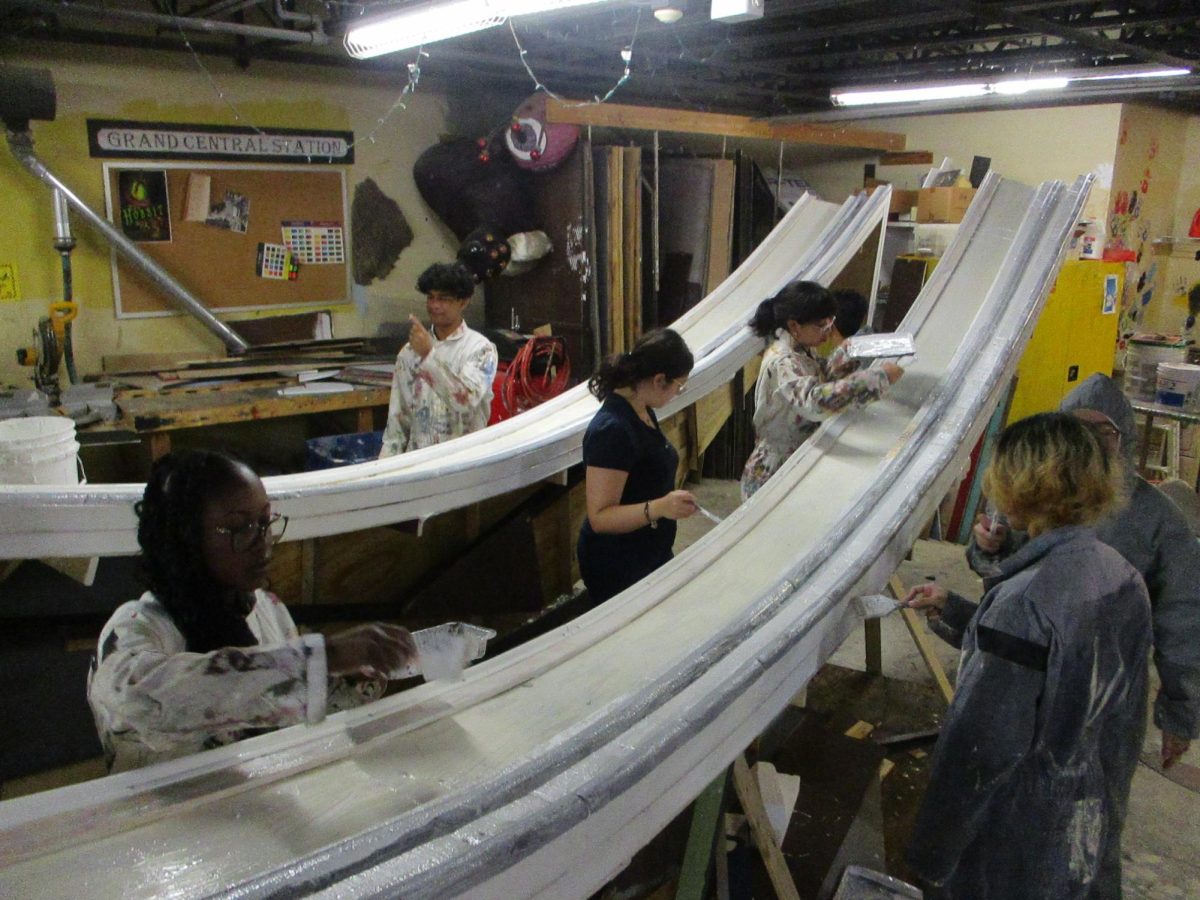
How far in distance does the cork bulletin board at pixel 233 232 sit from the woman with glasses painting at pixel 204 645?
359 cm

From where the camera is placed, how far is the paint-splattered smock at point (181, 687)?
3.21 ft

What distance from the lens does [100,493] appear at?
1.83m

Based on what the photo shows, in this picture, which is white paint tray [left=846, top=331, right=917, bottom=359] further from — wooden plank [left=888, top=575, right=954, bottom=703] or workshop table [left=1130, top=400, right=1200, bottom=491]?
workshop table [left=1130, top=400, right=1200, bottom=491]

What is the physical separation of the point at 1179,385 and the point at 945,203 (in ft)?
5.90

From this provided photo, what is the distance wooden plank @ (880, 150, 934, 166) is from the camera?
22.2ft

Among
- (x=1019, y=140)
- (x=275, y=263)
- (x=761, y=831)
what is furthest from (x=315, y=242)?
(x=1019, y=140)

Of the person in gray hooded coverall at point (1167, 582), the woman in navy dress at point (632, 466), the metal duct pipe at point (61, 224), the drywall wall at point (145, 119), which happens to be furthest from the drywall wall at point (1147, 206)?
the metal duct pipe at point (61, 224)

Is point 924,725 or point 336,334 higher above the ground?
point 336,334

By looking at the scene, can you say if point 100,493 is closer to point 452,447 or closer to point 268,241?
point 452,447

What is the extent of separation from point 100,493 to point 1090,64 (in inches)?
237

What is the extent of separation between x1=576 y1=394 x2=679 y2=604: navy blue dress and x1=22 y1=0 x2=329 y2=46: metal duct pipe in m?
2.83

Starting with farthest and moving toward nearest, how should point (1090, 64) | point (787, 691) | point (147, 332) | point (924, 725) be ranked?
point (1090, 64)
point (147, 332)
point (924, 725)
point (787, 691)

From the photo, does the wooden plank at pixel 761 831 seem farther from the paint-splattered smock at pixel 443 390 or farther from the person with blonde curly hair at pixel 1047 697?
the paint-splattered smock at pixel 443 390

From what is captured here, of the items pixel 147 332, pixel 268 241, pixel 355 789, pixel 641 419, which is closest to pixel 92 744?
pixel 355 789
